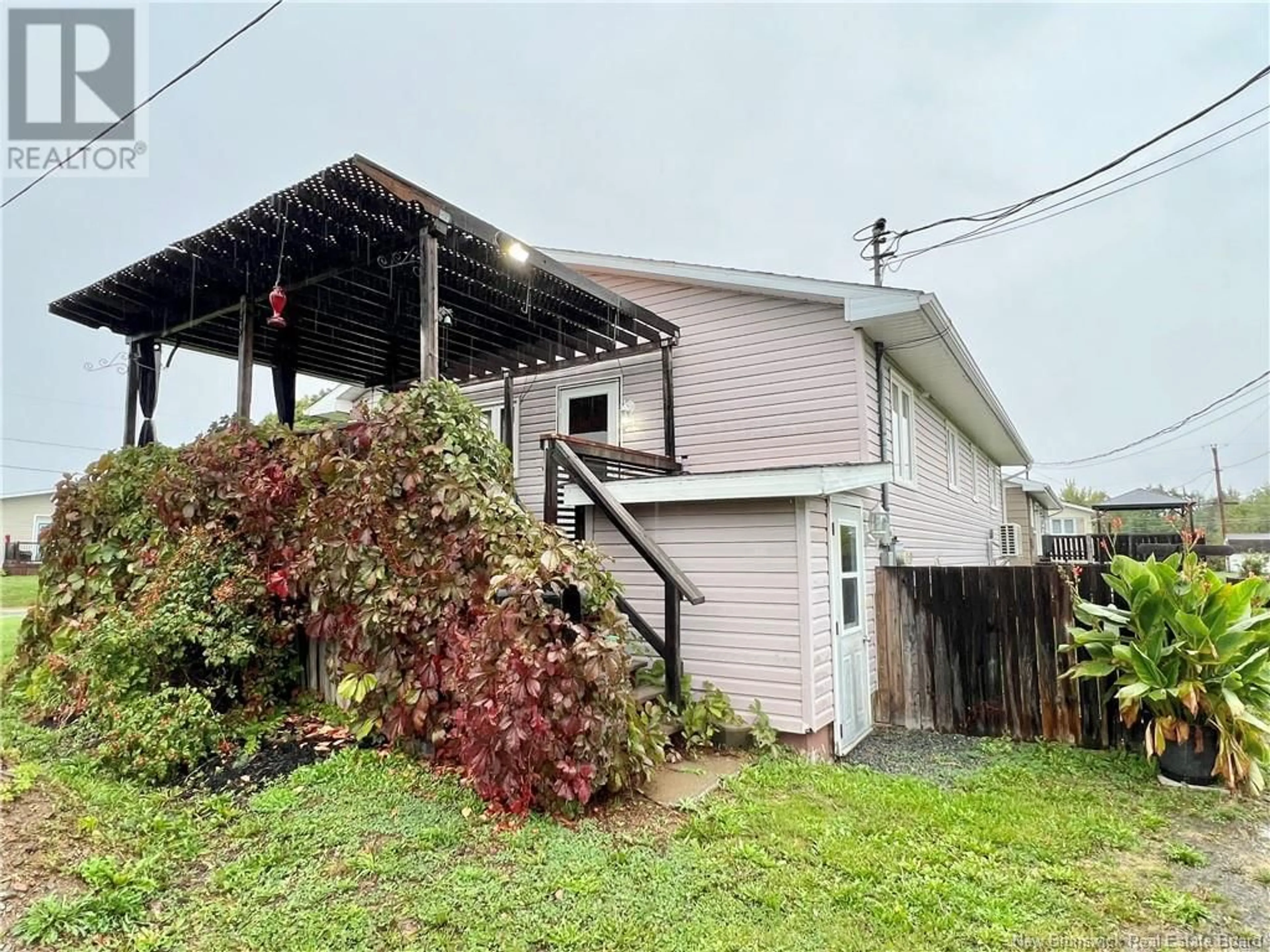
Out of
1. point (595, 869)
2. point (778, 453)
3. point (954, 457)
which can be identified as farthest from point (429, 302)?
point (954, 457)

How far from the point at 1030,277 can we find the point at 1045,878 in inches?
892

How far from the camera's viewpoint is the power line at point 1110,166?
17.1ft

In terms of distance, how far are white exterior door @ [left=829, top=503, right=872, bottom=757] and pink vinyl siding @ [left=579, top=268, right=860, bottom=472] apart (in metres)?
1.05

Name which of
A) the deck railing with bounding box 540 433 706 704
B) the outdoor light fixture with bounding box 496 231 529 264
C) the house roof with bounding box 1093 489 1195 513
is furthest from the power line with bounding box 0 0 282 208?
the house roof with bounding box 1093 489 1195 513

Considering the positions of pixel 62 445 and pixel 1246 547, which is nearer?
pixel 1246 547

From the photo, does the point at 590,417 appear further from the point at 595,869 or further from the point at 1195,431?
the point at 1195,431

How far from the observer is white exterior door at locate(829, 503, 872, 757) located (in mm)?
→ 5414

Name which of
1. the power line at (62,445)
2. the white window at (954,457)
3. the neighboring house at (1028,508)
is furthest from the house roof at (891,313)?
the power line at (62,445)

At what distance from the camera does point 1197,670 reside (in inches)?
168

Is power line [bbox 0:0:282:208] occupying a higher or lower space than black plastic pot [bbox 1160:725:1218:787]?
higher

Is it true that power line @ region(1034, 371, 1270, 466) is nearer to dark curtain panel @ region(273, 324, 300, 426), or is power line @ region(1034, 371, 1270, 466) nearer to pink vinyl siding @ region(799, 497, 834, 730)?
pink vinyl siding @ region(799, 497, 834, 730)

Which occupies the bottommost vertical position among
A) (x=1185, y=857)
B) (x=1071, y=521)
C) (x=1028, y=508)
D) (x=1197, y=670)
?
(x=1185, y=857)

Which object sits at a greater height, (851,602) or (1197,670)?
(851,602)

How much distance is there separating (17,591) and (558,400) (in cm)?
1814
